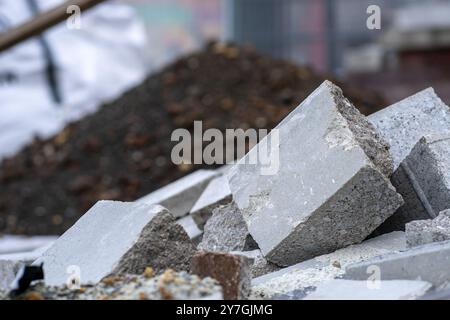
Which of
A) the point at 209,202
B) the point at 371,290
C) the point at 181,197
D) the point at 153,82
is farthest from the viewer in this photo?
the point at 153,82

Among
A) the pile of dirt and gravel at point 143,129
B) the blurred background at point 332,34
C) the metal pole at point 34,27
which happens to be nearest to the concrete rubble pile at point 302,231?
the metal pole at point 34,27

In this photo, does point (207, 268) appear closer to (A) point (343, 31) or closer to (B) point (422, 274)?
(B) point (422, 274)

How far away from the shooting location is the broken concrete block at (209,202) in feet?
12.4

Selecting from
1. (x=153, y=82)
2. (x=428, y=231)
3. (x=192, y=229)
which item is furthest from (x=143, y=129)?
(x=428, y=231)

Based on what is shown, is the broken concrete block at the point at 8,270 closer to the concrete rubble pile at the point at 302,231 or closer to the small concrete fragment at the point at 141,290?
the concrete rubble pile at the point at 302,231

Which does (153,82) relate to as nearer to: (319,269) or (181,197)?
(181,197)

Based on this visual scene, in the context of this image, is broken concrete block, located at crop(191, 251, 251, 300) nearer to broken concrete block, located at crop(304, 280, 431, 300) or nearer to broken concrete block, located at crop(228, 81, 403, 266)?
broken concrete block, located at crop(304, 280, 431, 300)

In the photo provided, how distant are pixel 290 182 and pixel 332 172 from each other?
18 cm

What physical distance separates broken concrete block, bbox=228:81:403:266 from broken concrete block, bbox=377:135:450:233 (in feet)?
0.60

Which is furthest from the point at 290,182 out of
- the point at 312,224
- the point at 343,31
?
the point at 343,31

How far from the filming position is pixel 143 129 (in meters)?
7.37

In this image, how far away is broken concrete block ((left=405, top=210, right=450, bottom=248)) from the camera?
2.80m

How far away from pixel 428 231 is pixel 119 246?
40.1 inches

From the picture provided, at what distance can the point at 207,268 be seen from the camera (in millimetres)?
2496
